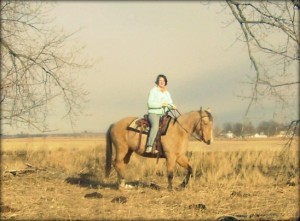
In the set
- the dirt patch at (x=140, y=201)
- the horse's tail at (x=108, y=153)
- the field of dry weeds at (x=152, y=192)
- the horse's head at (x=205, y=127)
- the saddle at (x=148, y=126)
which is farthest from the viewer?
the horse's tail at (x=108, y=153)

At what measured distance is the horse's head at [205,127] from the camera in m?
11.6

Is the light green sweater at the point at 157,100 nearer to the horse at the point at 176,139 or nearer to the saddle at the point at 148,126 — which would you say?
the saddle at the point at 148,126

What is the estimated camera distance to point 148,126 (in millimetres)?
12016

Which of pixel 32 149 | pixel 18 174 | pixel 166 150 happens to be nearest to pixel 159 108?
pixel 166 150

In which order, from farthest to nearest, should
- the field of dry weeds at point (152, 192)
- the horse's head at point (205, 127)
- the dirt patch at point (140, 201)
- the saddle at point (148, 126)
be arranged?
the saddle at point (148, 126)
the horse's head at point (205, 127)
the field of dry weeds at point (152, 192)
the dirt patch at point (140, 201)

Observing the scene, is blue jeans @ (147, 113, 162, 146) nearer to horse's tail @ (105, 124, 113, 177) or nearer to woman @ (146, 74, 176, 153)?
woman @ (146, 74, 176, 153)

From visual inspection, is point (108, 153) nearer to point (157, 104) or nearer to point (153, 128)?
point (153, 128)

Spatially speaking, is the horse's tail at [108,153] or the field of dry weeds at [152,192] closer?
the field of dry weeds at [152,192]

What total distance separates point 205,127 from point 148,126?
1.54m

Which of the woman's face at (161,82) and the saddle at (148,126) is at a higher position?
the woman's face at (161,82)

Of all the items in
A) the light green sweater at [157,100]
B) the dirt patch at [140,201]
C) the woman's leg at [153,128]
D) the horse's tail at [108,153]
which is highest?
the light green sweater at [157,100]

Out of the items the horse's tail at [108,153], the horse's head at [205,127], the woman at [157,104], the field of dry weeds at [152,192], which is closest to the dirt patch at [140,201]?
the field of dry weeds at [152,192]

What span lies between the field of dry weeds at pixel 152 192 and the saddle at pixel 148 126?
123 cm

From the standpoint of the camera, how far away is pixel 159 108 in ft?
38.8
